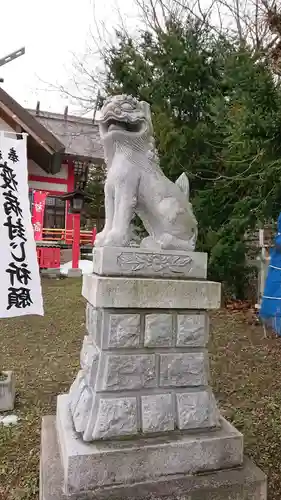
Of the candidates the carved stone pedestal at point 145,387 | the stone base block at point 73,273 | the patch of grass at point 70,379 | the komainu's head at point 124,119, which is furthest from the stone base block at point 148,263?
the stone base block at point 73,273

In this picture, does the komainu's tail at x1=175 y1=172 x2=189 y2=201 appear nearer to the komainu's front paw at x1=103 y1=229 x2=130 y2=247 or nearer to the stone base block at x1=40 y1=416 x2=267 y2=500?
the komainu's front paw at x1=103 y1=229 x2=130 y2=247

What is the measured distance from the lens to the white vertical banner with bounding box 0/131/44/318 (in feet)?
10.1

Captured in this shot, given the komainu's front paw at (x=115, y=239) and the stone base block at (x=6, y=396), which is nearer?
the komainu's front paw at (x=115, y=239)

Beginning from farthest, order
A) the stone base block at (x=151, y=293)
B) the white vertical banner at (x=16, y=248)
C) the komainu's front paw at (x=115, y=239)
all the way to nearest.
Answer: the white vertical banner at (x=16, y=248)
the komainu's front paw at (x=115, y=239)
the stone base block at (x=151, y=293)

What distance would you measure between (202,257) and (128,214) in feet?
1.61

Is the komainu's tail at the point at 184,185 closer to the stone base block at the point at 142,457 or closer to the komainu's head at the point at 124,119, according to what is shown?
the komainu's head at the point at 124,119

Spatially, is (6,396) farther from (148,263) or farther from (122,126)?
(122,126)

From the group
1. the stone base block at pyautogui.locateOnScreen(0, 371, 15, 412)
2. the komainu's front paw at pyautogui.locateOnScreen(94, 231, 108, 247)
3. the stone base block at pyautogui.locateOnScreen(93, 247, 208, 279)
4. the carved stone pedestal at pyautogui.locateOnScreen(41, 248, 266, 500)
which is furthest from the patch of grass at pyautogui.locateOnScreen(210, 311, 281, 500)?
the stone base block at pyautogui.locateOnScreen(0, 371, 15, 412)

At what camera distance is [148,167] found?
7.08 ft

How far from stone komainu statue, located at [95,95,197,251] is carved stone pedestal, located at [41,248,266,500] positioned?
0.47 ft

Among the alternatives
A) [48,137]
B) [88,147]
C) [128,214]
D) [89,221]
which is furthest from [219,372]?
[89,221]

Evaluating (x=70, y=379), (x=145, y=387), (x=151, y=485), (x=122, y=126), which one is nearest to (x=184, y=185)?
(x=122, y=126)

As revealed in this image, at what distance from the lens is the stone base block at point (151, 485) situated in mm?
1767

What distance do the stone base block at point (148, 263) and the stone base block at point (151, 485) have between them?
2.94ft
